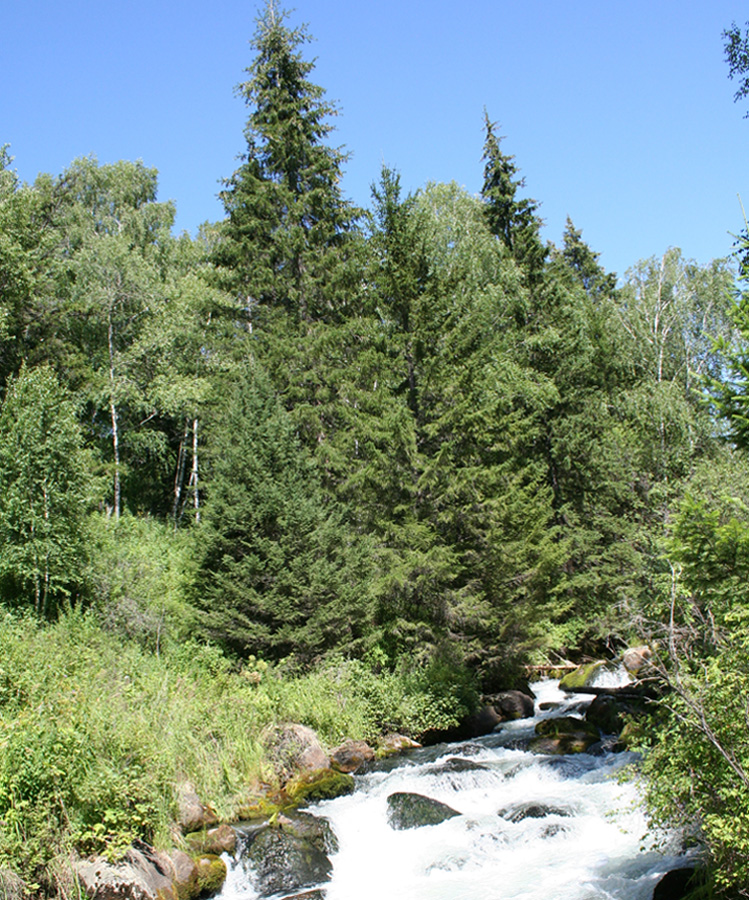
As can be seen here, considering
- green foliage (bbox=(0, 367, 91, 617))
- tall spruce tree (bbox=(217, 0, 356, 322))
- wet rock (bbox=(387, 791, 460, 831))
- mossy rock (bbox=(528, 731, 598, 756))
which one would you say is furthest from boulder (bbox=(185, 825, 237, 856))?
tall spruce tree (bbox=(217, 0, 356, 322))

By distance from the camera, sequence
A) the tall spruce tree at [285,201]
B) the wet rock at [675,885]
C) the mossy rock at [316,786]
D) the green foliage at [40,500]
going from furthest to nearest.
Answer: the tall spruce tree at [285,201] < the green foliage at [40,500] < the mossy rock at [316,786] < the wet rock at [675,885]

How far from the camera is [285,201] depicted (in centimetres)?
2469

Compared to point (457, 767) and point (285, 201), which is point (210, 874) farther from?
point (285, 201)

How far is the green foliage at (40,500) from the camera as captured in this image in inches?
604

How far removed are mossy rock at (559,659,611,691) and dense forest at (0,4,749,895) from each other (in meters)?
1.34

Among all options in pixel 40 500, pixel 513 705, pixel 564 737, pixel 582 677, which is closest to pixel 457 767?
pixel 564 737

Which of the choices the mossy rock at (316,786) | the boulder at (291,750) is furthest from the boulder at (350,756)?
the mossy rock at (316,786)

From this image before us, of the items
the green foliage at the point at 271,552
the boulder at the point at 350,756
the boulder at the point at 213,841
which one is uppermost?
the green foliage at the point at 271,552

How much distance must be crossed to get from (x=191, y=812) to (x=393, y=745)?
5.96 meters

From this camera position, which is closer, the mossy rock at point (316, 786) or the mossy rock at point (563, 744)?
the mossy rock at point (316, 786)

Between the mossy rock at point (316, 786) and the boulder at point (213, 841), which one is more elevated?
the boulder at point (213, 841)

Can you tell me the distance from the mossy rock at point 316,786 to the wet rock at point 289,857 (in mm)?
1325

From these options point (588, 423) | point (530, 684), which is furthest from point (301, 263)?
point (530, 684)

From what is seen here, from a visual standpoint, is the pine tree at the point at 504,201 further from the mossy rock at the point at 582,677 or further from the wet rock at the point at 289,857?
the wet rock at the point at 289,857
